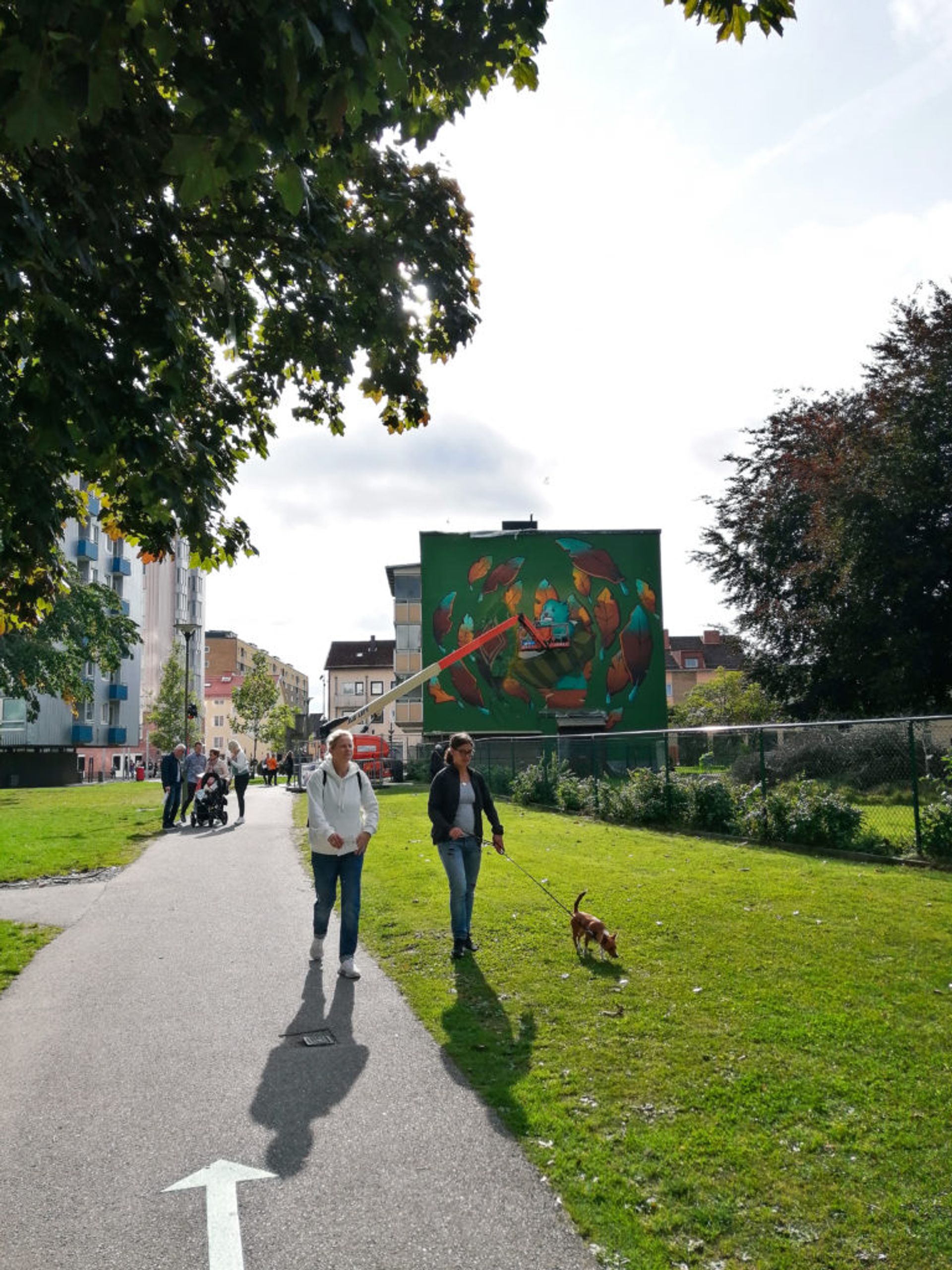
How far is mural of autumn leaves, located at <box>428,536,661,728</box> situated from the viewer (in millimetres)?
43344

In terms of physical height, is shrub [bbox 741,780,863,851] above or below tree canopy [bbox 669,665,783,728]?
below

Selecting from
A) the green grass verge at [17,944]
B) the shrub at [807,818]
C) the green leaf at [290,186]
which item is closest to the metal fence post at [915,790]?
the shrub at [807,818]

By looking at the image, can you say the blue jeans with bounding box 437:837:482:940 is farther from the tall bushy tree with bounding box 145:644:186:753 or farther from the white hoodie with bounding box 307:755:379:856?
the tall bushy tree with bounding box 145:644:186:753

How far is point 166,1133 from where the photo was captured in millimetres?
4434

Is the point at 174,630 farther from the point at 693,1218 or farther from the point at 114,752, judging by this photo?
the point at 693,1218

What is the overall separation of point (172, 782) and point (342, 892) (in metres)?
13.8

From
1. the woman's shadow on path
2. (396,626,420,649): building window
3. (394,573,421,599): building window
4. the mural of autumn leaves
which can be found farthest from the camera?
(394,573,421,599): building window

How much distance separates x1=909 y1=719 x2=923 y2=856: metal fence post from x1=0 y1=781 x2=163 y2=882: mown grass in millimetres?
11056

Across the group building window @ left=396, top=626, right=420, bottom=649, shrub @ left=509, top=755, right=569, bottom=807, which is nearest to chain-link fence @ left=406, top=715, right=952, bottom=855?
shrub @ left=509, top=755, right=569, bottom=807

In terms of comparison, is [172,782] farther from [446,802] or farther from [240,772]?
[446,802]

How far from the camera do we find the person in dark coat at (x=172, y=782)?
2017 centimetres

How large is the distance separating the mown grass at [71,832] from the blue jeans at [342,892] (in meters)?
6.82

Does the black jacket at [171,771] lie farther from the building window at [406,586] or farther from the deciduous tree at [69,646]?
the building window at [406,586]

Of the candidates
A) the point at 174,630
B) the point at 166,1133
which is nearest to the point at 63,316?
the point at 166,1133
